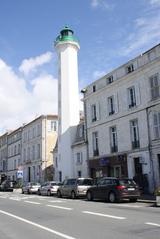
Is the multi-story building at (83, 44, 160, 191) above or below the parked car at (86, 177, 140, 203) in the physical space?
above

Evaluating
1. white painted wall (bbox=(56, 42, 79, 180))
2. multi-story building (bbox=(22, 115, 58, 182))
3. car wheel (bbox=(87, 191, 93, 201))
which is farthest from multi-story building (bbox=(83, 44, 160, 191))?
multi-story building (bbox=(22, 115, 58, 182))

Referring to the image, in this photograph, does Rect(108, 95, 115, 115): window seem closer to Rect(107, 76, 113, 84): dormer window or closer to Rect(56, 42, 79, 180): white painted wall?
Rect(107, 76, 113, 84): dormer window

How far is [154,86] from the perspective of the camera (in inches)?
1034

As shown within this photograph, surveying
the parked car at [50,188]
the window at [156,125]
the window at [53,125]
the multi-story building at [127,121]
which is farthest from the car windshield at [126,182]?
the window at [53,125]

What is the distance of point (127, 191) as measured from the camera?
64.2ft

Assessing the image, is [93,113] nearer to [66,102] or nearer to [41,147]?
[66,102]

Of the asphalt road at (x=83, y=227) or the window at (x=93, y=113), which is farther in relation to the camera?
the window at (x=93, y=113)

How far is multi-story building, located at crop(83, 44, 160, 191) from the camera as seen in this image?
2591 centimetres

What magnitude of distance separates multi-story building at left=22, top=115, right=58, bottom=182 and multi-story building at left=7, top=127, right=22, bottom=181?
245 inches

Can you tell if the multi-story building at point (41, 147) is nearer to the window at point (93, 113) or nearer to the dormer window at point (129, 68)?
the window at point (93, 113)

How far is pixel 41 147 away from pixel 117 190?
3105 cm

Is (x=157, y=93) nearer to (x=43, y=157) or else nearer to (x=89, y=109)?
(x=89, y=109)

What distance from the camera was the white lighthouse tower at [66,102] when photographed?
1481 inches

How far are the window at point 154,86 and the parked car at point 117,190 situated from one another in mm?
8443
